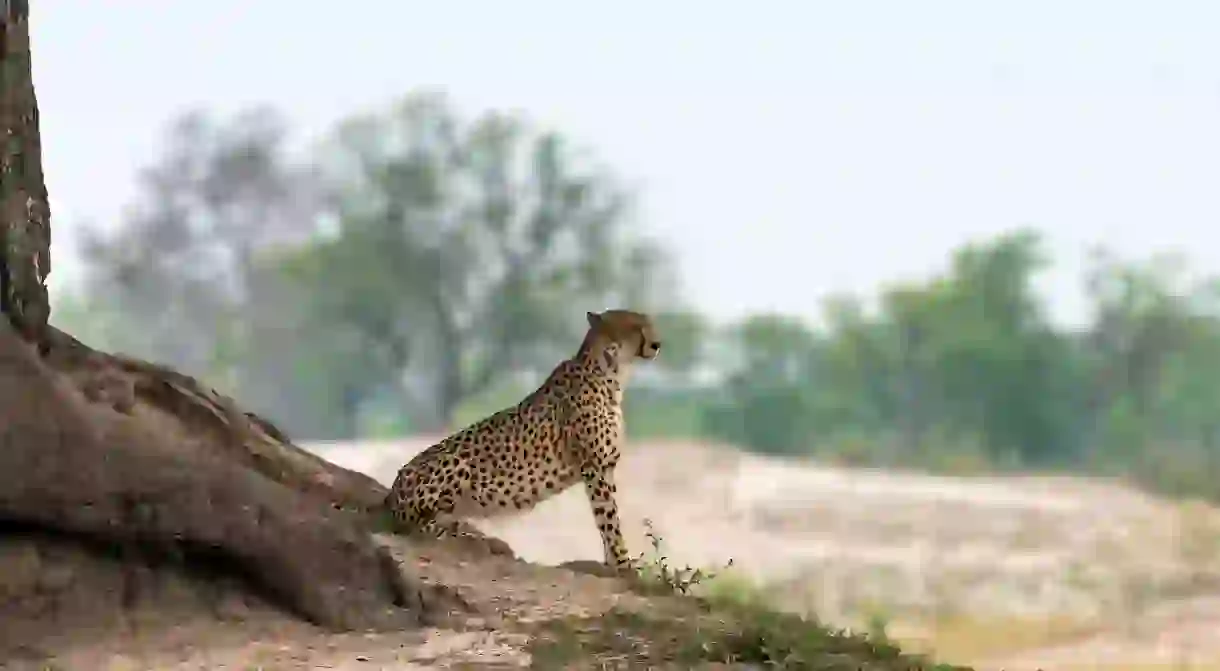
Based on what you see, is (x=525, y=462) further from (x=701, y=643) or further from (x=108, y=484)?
(x=108, y=484)

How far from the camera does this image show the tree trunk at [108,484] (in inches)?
114

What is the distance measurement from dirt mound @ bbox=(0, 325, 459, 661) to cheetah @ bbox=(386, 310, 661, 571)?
2.32 feet

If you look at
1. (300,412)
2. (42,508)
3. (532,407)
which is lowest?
(42,508)

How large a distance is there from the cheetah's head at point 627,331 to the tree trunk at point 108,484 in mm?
941

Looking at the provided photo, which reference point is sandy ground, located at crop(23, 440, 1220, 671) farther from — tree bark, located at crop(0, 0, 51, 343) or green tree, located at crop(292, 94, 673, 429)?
tree bark, located at crop(0, 0, 51, 343)

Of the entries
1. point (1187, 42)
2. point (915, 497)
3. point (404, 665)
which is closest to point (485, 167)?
point (915, 497)

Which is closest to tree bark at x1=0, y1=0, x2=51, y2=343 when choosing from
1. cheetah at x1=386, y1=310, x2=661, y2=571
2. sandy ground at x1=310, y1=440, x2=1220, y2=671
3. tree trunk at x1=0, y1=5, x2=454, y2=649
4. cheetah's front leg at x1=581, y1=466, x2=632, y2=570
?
tree trunk at x1=0, y1=5, x2=454, y2=649

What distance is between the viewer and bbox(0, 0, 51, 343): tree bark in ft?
10.5

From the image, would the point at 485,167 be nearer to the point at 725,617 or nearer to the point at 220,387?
the point at 220,387

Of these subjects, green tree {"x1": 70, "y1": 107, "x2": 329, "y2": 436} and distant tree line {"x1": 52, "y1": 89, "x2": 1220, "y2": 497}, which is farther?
green tree {"x1": 70, "y1": 107, "x2": 329, "y2": 436}

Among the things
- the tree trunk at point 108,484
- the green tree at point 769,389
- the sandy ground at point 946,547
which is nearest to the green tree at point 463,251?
the green tree at point 769,389

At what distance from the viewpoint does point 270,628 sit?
117 inches

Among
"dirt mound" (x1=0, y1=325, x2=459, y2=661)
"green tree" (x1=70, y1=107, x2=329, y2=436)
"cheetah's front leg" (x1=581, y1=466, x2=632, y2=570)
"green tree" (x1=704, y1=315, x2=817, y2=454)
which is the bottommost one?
"dirt mound" (x1=0, y1=325, x2=459, y2=661)

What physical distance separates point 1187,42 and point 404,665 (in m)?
5.36
